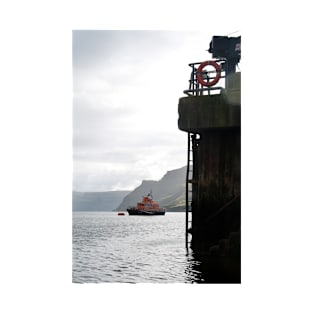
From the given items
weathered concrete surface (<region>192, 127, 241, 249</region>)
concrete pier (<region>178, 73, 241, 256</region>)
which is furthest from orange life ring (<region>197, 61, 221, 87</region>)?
weathered concrete surface (<region>192, 127, 241, 249</region>)

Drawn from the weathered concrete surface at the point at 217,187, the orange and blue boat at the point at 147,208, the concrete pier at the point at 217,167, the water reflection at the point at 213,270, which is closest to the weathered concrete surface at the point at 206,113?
the concrete pier at the point at 217,167

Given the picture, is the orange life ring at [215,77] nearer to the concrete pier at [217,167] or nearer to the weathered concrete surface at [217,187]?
the concrete pier at [217,167]

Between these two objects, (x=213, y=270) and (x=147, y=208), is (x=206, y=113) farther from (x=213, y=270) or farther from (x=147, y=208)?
(x=147, y=208)

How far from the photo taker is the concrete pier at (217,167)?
784cm

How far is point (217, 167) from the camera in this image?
8.52 meters

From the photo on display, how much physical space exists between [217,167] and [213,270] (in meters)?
1.86

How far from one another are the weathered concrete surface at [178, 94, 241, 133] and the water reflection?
2193 millimetres

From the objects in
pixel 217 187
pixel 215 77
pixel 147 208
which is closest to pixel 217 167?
pixel 217 187

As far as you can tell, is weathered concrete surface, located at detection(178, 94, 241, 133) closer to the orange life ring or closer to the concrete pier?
the concrete pier
